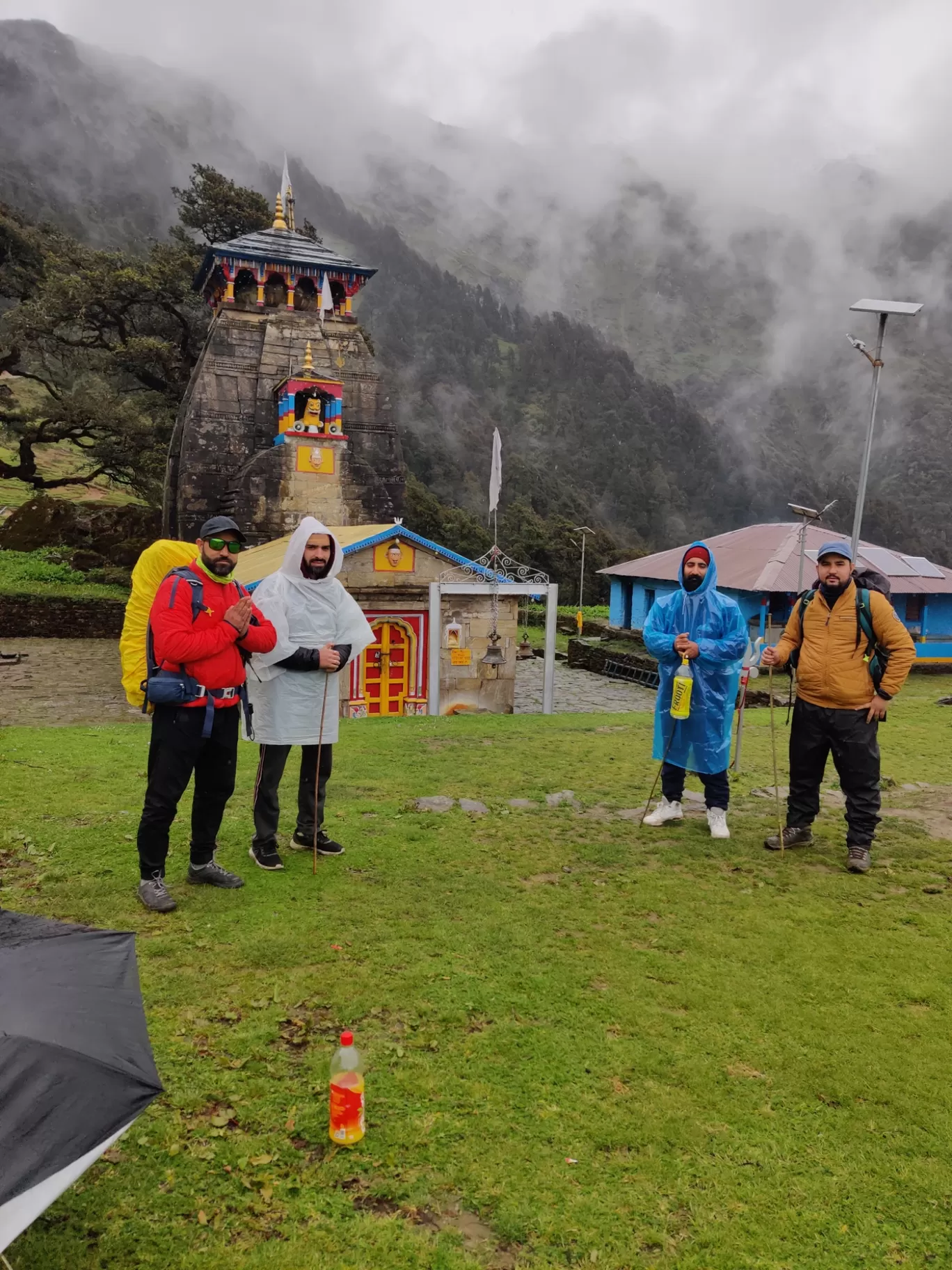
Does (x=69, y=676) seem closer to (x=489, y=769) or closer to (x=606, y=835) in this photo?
(x=489, y=769)

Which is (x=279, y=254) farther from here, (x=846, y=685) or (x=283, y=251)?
(x=846, y=685)

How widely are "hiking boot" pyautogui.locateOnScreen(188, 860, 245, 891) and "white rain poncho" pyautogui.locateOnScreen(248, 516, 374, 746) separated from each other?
795 millimetres

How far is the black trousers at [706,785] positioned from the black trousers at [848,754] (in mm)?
562

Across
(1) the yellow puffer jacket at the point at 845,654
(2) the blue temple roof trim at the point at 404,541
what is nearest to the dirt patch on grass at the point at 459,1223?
(1) the yellow puffer jacket at the point at 845,654

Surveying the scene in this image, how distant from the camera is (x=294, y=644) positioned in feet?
17.0

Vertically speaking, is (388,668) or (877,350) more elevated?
(877,350)

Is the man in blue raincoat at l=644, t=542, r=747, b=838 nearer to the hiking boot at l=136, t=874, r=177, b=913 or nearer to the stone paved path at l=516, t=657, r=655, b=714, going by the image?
the hiking boot at l=136, t=874, r=177, b=913

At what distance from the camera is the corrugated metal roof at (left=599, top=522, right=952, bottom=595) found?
22375 mm

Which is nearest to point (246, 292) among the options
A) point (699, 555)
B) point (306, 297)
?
point (306, 297)

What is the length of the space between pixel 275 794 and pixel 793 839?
147 inches

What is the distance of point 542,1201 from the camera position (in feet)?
8.52

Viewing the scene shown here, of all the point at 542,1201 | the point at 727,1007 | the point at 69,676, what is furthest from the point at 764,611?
the point at 542,1201

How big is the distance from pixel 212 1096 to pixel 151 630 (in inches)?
92.3

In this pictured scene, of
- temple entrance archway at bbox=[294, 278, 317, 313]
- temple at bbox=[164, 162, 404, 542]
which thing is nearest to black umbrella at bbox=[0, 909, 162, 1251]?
temple at bbox=[164, 162, 404, 542]
